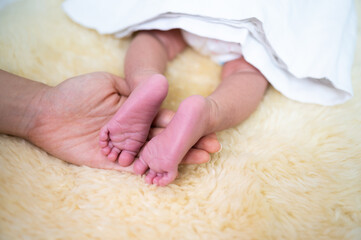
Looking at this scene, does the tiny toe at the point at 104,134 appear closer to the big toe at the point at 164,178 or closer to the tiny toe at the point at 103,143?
the tiny toe at the point at 103,143

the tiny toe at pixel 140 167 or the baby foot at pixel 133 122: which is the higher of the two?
the baby foot at pixel 133 122

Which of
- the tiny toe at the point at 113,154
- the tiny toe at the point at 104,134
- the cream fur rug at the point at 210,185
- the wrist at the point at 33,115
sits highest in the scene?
the wrist at the point at 33,115

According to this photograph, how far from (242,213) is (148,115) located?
0.92 feet

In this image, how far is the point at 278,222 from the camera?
0.60 meters

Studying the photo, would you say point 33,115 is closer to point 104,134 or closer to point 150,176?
point 104,134

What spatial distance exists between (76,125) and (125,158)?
0.46 feet

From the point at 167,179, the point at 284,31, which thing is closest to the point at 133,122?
the point at 167,179

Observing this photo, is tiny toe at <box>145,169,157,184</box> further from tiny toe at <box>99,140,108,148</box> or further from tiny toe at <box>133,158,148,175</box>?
tiny toe at <box>99,140,108,148</box>

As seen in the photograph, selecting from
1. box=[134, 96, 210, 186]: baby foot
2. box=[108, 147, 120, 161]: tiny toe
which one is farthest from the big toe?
box=[108, 147, 120, 161]: tiny toe

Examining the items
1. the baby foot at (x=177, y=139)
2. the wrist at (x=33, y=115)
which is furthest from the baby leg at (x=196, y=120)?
the wrist at (x=33, y=115)

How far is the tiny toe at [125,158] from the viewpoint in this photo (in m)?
0.67

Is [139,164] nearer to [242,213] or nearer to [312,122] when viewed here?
[242,213]

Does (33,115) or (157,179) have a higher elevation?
(33,115)

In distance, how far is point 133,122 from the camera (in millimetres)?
641
